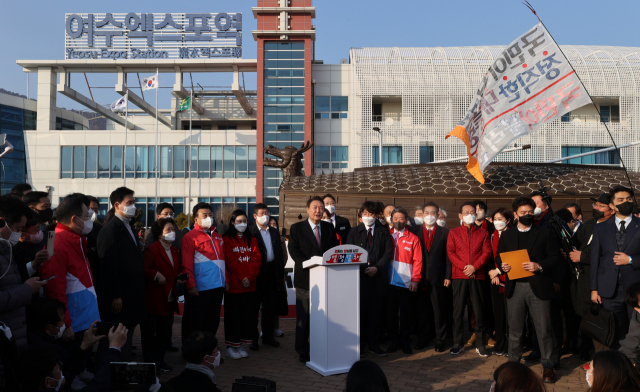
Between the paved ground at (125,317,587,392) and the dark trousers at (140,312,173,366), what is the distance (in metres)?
0.23

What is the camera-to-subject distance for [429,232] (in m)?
6.43

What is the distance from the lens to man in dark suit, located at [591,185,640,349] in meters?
4.56

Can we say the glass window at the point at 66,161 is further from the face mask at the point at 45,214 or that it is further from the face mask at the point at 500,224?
the face mask at the point at 500,224

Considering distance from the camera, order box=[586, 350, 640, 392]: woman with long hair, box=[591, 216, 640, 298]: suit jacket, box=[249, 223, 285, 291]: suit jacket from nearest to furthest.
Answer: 1. box=[586, 350, 640, 392]: woman with long hair
2. box=[591, 216, 640, 298]: suit jacket
3. box=[249, 223, 285, 291]: suit jacket

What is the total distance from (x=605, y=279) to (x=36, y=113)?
37.0m

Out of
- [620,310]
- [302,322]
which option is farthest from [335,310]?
[620,310]

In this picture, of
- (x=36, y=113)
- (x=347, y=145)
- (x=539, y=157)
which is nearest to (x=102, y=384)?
(x=347, y=145)

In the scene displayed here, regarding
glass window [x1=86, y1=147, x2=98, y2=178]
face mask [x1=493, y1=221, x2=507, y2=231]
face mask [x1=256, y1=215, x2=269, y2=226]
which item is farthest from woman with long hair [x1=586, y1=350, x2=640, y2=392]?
glass window [x1=86, y1=147, x2=98, y2=178]

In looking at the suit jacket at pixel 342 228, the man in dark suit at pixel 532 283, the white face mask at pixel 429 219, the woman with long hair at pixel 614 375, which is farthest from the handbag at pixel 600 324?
the suit jacket at pixel 342 228

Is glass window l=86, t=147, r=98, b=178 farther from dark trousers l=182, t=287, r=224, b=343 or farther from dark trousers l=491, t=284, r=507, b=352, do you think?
dark trousers l=491, t=284, r=507, b=352

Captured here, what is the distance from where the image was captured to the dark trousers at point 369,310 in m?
5.85

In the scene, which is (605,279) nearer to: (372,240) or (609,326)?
(609,326)

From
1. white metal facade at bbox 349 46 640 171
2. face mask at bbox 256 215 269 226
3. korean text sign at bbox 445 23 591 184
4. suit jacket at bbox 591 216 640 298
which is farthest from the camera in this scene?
white metal facade at bbox 349 46 640 171

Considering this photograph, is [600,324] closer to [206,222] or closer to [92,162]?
[206,222]
